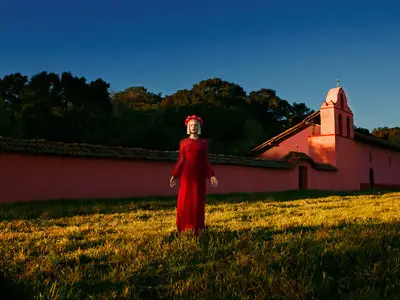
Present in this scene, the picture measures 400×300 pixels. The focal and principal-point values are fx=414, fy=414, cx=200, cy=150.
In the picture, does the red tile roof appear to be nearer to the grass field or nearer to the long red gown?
the grass field

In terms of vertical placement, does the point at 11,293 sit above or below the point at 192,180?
below

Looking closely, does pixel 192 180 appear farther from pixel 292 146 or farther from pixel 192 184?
pixel 292 146

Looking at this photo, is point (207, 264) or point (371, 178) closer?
point (207, 264)

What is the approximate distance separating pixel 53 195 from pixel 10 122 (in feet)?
50.9

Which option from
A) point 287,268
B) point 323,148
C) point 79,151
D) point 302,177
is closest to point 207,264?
point 287,268

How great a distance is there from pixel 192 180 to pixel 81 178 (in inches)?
372

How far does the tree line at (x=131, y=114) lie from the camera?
93.0 ft

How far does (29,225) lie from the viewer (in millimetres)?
8305

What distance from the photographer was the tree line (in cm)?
2836

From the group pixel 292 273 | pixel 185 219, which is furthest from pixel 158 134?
pixel 292 273

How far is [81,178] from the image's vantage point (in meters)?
14.8

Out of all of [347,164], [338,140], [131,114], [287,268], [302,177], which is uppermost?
[131,114]

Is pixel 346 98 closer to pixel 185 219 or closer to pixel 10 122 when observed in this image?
pixel 10 122

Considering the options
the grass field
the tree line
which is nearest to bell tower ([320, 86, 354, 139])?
the tree line
